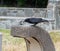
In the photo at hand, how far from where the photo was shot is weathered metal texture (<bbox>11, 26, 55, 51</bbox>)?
19.7 ft

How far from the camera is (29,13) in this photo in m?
17.1

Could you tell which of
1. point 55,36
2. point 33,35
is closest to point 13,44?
point 55,36

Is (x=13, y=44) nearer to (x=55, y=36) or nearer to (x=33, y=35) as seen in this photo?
(x=55, y=36)

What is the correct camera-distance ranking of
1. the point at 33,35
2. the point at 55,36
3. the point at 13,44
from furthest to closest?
1. the point at 55,36
2. the point at 13,44
3. the point at 33,35

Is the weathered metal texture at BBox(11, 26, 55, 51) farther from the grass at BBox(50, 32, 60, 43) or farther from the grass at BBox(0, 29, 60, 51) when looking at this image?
the grass at BBox(50, 32, 60, 43)

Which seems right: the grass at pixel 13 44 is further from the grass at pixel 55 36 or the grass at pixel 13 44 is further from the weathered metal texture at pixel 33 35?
the weathered metal texture at pixel 33 35

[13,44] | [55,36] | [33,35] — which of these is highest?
[33,35]

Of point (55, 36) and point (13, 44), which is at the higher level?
point (13, 44)

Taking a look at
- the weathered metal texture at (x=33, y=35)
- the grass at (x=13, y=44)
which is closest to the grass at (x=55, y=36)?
the grass at (x=13, y=44)

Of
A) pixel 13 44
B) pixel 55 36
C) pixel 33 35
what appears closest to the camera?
pixel 33 35

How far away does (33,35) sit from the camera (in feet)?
20.2

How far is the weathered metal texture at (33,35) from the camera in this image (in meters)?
6.01

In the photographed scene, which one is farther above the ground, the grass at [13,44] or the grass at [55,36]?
the grass at [13,44]

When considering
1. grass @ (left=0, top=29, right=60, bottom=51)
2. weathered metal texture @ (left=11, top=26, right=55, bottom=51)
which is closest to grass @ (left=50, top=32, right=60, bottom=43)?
grass @ (left=0, top=29, right=60, bottom=51)
